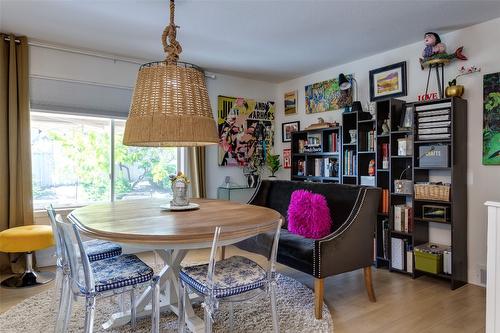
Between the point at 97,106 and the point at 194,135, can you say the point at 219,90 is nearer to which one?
the point at 97,106

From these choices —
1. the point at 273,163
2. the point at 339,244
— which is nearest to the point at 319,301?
the point at 339,244

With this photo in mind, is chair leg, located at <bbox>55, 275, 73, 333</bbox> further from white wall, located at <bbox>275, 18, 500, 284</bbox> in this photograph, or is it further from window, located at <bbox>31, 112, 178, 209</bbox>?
white wall, located at <bbox>275, 18, 500, 284</bbox>

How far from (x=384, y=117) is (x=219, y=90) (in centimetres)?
232

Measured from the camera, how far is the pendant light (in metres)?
1.96

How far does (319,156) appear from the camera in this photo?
180 inches

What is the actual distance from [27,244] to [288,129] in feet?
11.9

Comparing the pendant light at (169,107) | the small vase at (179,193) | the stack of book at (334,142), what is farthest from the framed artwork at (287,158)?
the pendant light at (169,107)

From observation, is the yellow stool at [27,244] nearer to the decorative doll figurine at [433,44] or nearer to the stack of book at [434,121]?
the stack of book at [434,121]

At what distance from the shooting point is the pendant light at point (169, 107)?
196cm

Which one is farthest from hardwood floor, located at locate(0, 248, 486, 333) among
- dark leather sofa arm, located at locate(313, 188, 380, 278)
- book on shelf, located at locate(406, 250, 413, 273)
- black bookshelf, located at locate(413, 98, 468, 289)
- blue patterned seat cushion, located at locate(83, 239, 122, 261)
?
blue patterned seat cushion, located at locate(83, 239, 122, 261)

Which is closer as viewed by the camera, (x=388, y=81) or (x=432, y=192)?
(x=432, y=192)

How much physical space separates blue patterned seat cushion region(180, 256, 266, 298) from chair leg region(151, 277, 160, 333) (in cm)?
15

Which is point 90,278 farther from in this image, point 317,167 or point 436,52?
point 436,52

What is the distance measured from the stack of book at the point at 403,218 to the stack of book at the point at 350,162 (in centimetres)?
67
